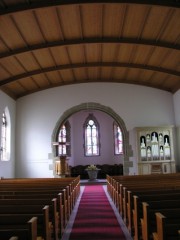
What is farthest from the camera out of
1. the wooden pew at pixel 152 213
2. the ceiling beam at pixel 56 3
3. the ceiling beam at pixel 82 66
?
the ceiling beam at pixel 82 66

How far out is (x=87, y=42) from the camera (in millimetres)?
9766

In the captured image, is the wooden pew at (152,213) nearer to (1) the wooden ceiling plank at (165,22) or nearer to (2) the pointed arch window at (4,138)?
(1) the wooden ceiling plank at (165,22)

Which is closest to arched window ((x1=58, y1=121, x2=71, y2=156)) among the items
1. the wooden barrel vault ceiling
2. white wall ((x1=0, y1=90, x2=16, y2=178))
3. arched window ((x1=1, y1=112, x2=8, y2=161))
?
white wall ((x1=0, y1=90, x2=16, y2=178))

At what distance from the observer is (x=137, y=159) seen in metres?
13.7

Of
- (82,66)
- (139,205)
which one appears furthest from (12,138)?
(139,205)

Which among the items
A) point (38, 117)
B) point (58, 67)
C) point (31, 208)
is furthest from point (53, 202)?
point (38, 117)

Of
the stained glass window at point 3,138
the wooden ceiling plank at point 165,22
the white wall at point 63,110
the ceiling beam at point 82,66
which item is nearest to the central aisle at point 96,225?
the wooden ceiling plank at point 165,22

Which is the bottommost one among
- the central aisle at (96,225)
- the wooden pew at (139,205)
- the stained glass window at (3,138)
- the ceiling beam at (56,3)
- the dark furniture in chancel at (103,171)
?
the central aisle at (96,225)

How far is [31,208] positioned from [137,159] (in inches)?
423

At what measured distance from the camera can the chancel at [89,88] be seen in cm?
766

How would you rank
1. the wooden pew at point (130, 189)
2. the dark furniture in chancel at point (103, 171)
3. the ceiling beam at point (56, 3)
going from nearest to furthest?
the wooden pew at point (130, 189), the ceiling beam at point (56, 3), the dark furniture in chancel at point (103, 171)

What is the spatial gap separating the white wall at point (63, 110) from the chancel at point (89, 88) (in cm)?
5

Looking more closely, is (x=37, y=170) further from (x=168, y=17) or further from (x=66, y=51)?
(x=168, y=17)

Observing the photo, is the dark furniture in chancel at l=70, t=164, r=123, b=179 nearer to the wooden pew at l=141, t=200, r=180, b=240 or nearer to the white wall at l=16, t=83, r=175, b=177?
the white wall at l=16, t=83, r=175, b=177
